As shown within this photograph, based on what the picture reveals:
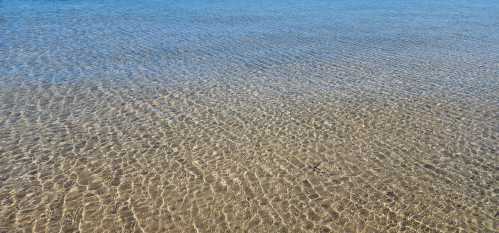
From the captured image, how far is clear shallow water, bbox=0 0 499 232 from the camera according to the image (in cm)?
543

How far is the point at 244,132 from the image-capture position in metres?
7.67

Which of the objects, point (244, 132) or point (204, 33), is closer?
point (244, 132)

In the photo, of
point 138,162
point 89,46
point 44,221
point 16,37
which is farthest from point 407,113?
point 16,37

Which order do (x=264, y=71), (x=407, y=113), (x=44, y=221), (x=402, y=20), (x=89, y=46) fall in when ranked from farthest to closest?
(x=402, y=20), (x=89, y=46), (x=264, y=71), (x=407, y=113), (x=44, y=221)

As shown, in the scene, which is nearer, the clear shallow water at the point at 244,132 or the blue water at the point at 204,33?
the clear shallow water at the point at 244,132

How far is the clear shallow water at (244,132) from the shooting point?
5.43 meters

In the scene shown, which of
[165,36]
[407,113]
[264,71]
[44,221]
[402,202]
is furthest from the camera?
[165,36]

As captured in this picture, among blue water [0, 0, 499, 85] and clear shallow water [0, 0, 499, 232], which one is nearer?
clear shallow water [0, 0, 499, 232]

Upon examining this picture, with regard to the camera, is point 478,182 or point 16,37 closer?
point 478,182

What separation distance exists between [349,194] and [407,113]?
11.2 feet

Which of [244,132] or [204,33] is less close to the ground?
[204,33]

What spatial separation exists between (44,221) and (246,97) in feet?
16.4

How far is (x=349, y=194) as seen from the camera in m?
5.87

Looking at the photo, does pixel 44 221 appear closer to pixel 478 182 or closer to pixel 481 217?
pixel 481 217
